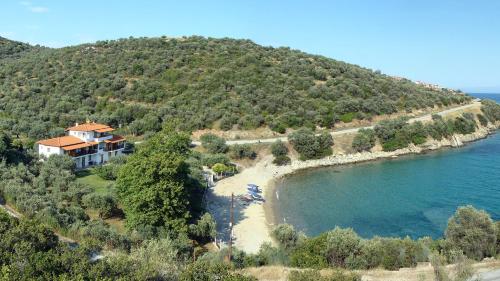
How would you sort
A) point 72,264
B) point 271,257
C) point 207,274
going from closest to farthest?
1. point 207,274
2. point 72,264
3. point 271,257

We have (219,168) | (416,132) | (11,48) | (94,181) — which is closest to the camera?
(94,181)

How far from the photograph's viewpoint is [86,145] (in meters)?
46.9

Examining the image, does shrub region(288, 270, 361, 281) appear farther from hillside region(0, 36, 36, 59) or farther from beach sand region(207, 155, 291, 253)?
hillside region(0, 36, 36, 59)

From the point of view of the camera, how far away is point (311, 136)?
61.5 metres

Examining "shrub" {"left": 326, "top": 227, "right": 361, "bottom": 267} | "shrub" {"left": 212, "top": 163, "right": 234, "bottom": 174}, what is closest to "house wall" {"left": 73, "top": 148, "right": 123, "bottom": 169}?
"shrub" {"left": 212, "top": 163, "right": 234, "bottom": 174}

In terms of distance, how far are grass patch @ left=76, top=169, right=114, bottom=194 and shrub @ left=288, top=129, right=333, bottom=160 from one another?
→ 1130 inches

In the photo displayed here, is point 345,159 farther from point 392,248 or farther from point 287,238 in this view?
point 392,248

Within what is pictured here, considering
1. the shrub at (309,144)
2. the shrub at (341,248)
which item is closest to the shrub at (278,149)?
the shrub at (309,144)

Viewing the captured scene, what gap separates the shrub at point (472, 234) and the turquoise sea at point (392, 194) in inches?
311

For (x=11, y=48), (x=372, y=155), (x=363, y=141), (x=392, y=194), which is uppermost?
(x=11, y=48)

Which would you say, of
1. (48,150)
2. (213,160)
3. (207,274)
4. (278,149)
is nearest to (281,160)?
(278,149)

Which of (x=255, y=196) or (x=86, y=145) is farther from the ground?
(x=86, y=145)

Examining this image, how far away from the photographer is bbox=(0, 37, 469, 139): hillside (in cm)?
6844

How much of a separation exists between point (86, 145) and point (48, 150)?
3.89 m
